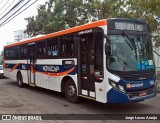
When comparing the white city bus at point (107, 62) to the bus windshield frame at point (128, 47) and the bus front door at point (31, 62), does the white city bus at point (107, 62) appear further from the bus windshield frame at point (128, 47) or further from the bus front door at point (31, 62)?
the bus front door at point (31, 62)

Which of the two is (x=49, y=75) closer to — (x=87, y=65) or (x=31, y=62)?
(x=31, y=62)

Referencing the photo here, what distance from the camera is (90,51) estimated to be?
349 inches

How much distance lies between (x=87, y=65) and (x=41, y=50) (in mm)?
4213

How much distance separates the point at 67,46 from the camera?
1027cm

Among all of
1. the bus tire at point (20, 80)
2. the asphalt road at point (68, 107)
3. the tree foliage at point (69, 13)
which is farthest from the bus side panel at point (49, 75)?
the tree foliage at point (69, 13)

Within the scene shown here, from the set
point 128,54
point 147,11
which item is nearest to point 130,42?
point 128,54

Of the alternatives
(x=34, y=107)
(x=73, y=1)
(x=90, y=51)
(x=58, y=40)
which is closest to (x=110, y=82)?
(x=90, y=51)

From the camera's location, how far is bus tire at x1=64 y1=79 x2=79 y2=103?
9.91 metres

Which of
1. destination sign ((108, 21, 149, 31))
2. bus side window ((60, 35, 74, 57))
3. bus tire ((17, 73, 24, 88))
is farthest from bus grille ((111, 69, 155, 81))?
bus tire ((17, 73, 24, 88))

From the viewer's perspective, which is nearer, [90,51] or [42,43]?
[90,51]

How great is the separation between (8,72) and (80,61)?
32.5 feet

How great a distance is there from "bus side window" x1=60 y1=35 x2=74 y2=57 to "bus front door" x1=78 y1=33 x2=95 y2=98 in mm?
623

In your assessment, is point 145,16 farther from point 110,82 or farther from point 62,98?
point 110,82

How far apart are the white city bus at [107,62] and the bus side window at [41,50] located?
4.07 ft
